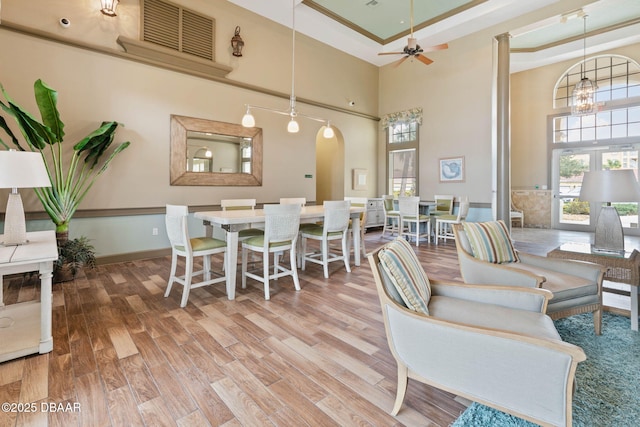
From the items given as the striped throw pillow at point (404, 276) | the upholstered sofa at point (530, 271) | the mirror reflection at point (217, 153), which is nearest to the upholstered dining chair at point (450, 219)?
the upholstered sofa at point (530, 271)

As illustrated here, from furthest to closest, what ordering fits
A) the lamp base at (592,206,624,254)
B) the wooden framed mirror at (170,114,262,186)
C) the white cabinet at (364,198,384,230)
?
the white cabinet at (364,198,384,230) < the wooden framed mirror at (170,114,262,186) < the lamp base at (592,206,624,254)

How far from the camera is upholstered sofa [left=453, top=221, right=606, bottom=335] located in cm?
208

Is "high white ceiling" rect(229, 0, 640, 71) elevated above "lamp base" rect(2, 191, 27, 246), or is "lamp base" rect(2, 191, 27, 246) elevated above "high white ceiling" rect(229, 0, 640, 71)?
"high white ceiling" rect(229, 0, 640, 71)

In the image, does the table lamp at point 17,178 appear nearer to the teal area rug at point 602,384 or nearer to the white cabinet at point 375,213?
the teal area rug at point 602,384

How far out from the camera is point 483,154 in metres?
6.33

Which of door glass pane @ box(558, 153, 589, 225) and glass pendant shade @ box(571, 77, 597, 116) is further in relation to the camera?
door glass pane @ box(558, 153, 589, 225)

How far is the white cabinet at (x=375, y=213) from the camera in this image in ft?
24.7

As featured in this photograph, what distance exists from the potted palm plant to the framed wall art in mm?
6196

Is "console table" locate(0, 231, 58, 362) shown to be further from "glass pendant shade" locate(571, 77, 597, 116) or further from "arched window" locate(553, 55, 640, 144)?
"arched window" locate(553, 55, 640, 144)

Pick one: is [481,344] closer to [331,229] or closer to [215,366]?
[215,366]

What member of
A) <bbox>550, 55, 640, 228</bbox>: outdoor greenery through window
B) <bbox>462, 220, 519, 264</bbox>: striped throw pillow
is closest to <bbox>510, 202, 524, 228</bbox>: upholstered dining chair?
<bbox>550, 55, 640, 228</bbox>: outdoor greenery through window

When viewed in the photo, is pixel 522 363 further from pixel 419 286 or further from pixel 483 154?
pixel 483 154

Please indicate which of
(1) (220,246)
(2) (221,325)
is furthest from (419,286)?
(1) (220,246)

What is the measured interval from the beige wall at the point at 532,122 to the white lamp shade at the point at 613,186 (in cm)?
673
